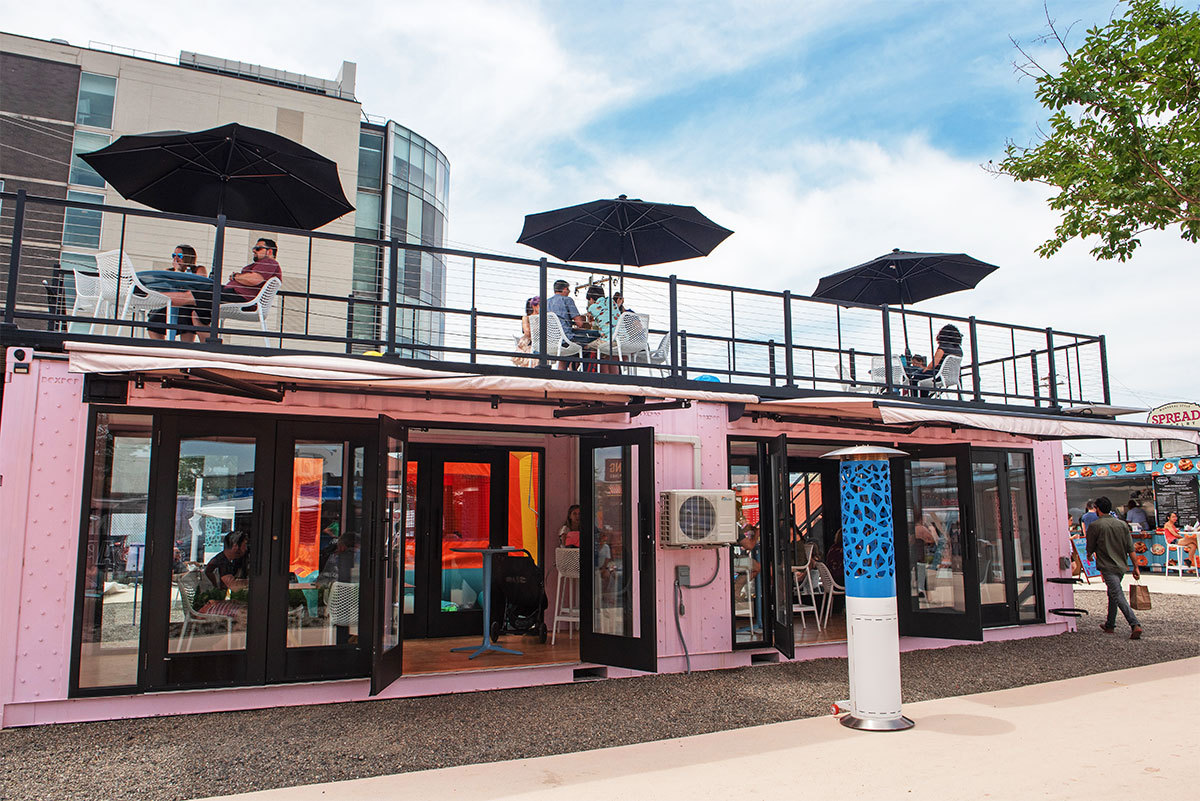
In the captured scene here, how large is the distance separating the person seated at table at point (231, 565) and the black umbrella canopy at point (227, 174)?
2.96m

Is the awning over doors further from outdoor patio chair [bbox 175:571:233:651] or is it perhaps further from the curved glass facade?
the curved glass facade

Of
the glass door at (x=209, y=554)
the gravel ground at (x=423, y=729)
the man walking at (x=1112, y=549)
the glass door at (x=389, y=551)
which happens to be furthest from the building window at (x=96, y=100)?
the man walking at (x=1112, y=549)

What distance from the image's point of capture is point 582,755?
5008mm

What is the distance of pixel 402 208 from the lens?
91.5ft

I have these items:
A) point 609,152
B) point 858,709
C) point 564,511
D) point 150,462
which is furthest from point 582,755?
point 609,152

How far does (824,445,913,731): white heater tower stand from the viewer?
222 inches

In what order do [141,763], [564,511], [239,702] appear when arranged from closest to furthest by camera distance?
1. [141,763]
2. [239,702]
3. [564,511]

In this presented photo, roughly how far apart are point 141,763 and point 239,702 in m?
1.33

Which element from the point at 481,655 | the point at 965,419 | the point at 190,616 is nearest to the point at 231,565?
the point at 190,616

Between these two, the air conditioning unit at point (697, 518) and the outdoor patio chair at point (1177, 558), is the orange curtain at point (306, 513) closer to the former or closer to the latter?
the air conditioning unit at point (697, 518)

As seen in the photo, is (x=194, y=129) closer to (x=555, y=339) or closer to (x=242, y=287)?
(x=242, y=287)

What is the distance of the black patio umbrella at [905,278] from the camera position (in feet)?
34.1

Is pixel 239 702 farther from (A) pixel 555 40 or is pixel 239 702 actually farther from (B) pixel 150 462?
(A) pixel 555 40

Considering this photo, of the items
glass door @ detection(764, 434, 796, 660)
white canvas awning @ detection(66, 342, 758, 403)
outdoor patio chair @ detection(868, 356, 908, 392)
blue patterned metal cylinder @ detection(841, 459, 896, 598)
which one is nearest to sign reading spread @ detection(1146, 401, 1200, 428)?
outdoor patio chair @ detection(868, 356, 908, 392)
